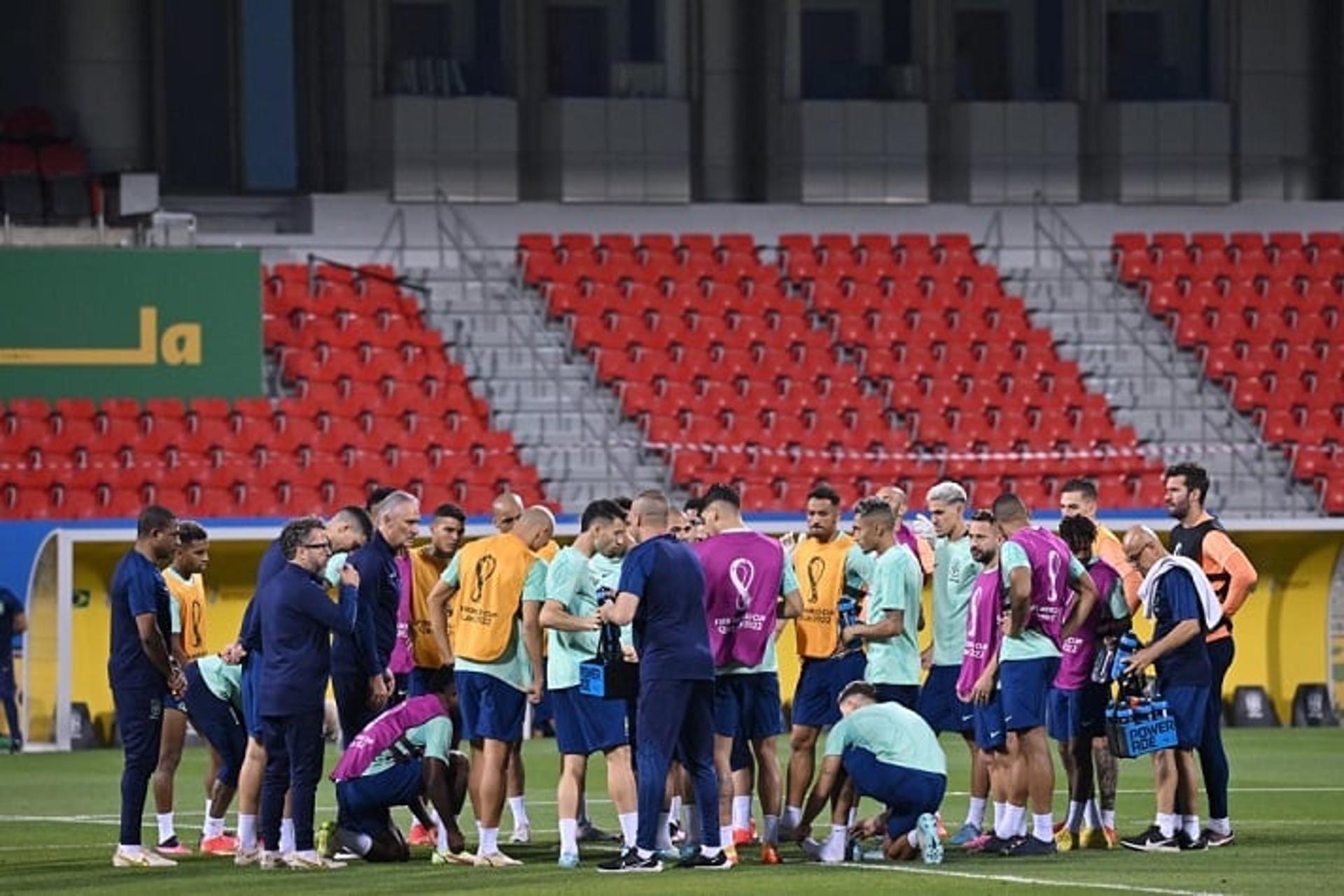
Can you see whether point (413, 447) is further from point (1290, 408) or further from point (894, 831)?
point (894, 831)

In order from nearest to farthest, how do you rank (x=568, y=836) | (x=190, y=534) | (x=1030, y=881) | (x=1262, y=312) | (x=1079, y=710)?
(x=1030, y=881) < (x=568, y=836) < (x=1079, y=710) < (x=190, y=534) < (x=1262, y=312)

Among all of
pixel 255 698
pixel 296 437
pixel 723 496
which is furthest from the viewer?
pixel 296 437

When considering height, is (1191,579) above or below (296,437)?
below

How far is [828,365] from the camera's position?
3628 cm

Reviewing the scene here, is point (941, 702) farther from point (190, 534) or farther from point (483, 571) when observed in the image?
point (190, 534)

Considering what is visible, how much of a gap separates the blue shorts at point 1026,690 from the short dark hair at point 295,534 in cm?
399

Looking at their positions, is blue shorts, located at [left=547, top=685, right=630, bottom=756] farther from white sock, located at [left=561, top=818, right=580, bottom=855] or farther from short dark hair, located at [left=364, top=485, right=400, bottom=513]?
short dark hair, located at [left=364, top=485, right=400, bottom=513]

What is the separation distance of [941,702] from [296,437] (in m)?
14.6

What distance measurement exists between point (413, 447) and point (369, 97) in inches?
276

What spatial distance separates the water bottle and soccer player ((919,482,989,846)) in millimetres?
1076

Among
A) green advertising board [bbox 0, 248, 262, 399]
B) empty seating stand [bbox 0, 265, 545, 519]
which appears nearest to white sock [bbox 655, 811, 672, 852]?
empty seating stand [bbox 0, 265, 545, 519]

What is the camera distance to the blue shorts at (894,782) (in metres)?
16.4

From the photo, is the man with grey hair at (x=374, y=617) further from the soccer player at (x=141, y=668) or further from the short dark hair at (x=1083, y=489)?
the short dark hair at (x=1083, y=489)

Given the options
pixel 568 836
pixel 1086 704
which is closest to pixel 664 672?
pixel 568 836
